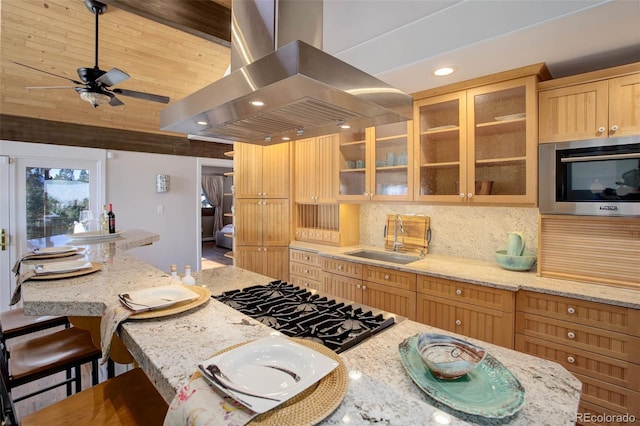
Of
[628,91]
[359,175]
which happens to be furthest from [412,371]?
[359,175]

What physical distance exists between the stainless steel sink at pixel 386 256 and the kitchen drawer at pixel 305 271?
1.43 ft

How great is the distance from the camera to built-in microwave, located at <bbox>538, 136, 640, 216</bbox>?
1871mm

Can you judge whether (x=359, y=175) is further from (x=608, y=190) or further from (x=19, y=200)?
(x=19, y=200)

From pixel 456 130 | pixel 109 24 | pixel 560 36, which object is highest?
pixel 109 24

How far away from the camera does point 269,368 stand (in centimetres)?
77

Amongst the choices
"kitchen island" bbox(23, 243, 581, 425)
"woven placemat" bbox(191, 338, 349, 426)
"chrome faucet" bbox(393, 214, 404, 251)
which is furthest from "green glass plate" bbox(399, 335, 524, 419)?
"chrome faucet" bbox(393, 214, 404, 251)

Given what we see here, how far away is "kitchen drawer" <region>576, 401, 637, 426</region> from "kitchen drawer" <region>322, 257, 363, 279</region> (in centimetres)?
A: 172

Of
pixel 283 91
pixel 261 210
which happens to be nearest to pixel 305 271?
pixel 261 210

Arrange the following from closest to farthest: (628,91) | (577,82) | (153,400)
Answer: (153,400), (628,91), (577,82)

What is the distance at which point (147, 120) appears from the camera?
4.59 metres

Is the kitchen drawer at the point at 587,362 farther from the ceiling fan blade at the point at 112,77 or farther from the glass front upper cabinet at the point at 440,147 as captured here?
the ceiling fan blade at the point at 112,77

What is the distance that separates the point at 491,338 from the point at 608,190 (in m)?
1.21

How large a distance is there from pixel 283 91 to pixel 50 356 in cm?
173

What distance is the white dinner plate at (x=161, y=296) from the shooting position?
1174 millimetres
